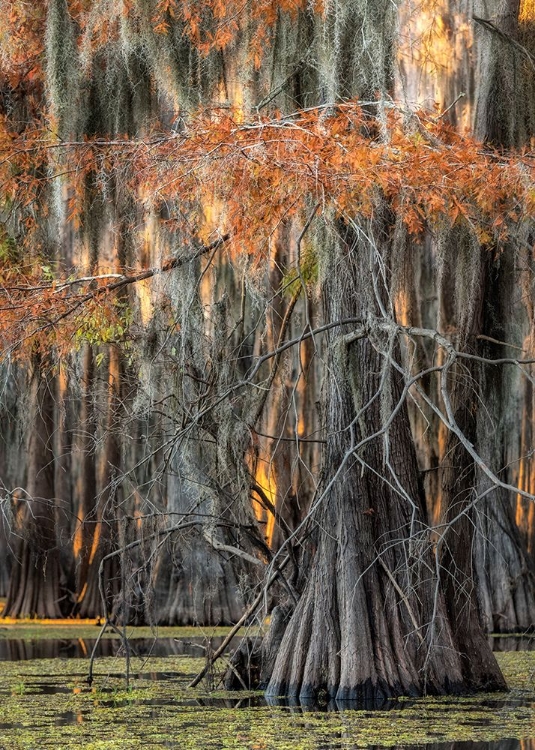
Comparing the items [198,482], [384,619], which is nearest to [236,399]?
[198,482]

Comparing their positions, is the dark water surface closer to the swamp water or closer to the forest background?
the swamp water

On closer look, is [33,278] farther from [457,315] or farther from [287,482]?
[457,315]

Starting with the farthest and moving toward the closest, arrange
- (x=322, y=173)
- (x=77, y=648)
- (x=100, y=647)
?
(x=100, y=647), (x=77, y=648), (x=322, y=173)

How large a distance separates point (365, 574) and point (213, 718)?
1.80 meters

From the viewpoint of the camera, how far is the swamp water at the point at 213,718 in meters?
8.07

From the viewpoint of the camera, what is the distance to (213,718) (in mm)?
9234

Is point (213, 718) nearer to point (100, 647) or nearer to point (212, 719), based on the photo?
point (212, 719)

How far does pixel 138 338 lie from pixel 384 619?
9.42 feet

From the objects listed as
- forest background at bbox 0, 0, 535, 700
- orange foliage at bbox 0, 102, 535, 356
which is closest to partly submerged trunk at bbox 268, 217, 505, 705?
forest background at bbox 0, 0, 535, 700

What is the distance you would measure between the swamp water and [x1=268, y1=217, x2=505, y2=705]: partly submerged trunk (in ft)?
0.99

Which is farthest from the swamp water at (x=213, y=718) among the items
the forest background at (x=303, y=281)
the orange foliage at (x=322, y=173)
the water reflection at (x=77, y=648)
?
the orange foliage at (x=322, y=173)

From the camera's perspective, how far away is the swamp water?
26.5 feet

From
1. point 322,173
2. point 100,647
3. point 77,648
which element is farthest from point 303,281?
point 100,647

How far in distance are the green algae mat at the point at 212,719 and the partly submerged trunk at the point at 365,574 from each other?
320mm
